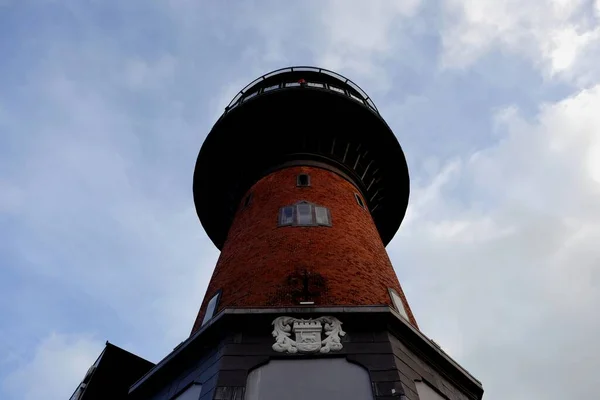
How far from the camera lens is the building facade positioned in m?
9.86

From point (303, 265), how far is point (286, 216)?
256cm

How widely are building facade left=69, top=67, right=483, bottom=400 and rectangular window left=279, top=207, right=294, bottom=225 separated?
0.05m

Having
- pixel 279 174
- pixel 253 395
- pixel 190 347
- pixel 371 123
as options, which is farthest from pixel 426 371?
pixel 371 123

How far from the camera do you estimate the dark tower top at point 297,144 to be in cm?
1852

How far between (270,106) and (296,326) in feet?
33.2

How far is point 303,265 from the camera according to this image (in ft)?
41.9

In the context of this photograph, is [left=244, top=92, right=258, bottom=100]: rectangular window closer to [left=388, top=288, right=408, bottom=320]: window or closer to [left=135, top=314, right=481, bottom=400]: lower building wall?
[left=388, top=288, right=408, bottom=320]: window

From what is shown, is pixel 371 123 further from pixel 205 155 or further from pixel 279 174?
pixel 205 155

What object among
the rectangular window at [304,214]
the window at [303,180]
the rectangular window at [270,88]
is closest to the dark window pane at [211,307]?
the rectangular window at [304,214]

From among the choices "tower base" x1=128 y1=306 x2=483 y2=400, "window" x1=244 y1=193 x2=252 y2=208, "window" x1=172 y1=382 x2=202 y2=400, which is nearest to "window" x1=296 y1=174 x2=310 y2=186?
"window" x1=244 y1=193 x2=252 y2=208

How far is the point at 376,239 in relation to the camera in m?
15.7

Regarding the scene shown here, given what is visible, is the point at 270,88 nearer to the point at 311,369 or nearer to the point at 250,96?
the point at 250,96

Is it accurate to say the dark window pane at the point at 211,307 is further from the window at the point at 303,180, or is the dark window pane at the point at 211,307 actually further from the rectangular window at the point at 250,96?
the rectangular window at the point at 250,96

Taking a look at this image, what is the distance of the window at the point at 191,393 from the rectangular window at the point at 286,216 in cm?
545
